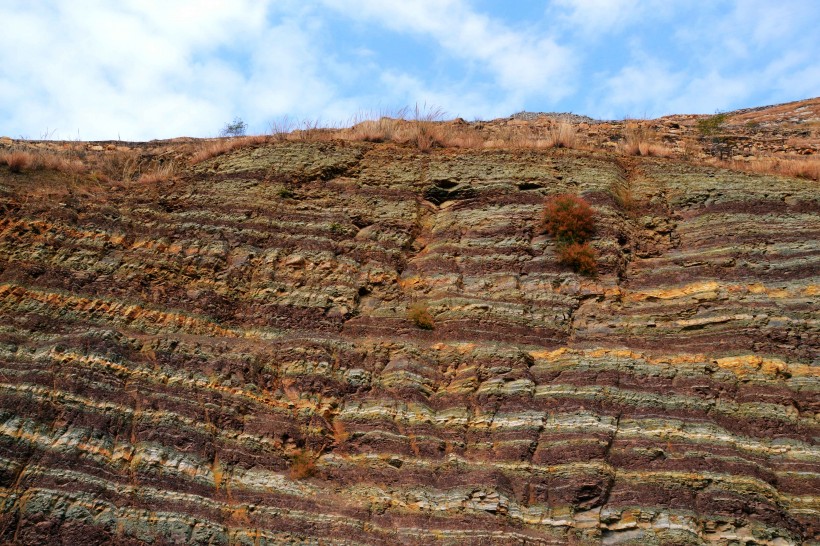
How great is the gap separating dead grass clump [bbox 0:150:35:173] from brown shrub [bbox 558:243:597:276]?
1206cm

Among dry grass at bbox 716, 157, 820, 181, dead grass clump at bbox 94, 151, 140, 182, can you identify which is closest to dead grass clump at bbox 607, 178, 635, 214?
dry grass at bbox 716, 157, 820, 181

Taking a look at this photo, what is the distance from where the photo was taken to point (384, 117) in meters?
19.5

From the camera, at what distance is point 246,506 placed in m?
10.6

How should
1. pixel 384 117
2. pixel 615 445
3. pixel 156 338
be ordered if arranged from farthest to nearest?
pixel 384 117
pixel 156 338
pixel 615 445

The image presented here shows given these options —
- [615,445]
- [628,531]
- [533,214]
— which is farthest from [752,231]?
[628,531]

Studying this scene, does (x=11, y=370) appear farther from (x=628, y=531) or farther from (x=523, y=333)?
(x=628, y=531)

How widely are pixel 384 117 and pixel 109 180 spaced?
690 cm

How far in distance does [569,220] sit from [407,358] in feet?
14.8

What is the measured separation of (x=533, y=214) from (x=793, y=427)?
638 centimetres

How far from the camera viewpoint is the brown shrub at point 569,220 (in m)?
14.7

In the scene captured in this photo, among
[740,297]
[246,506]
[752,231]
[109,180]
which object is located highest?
Answer: [109,180]

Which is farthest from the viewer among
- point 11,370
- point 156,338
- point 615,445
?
point 156,338

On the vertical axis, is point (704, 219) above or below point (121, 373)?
above

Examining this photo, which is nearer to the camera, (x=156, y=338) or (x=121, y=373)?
(x=121, y=373)
